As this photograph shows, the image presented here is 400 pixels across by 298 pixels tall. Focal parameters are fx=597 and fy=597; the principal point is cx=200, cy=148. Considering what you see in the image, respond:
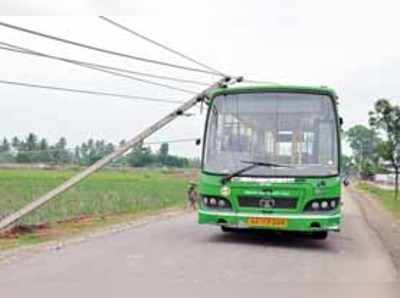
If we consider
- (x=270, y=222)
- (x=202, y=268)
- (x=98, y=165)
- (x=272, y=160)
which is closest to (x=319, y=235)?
(x=270, y=222)

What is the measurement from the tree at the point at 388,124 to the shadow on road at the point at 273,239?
20.1 metres

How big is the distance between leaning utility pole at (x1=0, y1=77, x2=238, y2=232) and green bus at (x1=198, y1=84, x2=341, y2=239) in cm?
375

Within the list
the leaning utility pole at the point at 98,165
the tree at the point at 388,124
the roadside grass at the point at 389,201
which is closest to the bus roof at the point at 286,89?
the leaning utility pole at the point at 98,165

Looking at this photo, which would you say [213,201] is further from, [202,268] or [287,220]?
[202,268]

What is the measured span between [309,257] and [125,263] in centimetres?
321

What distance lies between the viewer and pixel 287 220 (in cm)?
1062

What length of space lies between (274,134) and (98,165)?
5108mm

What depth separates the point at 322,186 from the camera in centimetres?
1052

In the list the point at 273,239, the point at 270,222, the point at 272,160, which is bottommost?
the point at 273,239

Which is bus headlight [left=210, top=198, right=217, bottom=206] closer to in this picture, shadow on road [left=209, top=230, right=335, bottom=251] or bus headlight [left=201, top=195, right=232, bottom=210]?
bus headlight [left=201, top=195, right=232, bottom=210]

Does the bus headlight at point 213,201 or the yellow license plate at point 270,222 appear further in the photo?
the bus headlight at point 213,201

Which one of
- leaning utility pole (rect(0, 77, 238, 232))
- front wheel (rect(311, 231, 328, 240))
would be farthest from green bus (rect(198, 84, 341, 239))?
leaning utility pole (rect(0, 77, 238, 232))

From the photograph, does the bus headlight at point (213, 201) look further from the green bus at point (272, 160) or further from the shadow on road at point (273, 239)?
the shadow on road at point (273, 239)

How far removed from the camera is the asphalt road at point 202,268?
6828 mm
